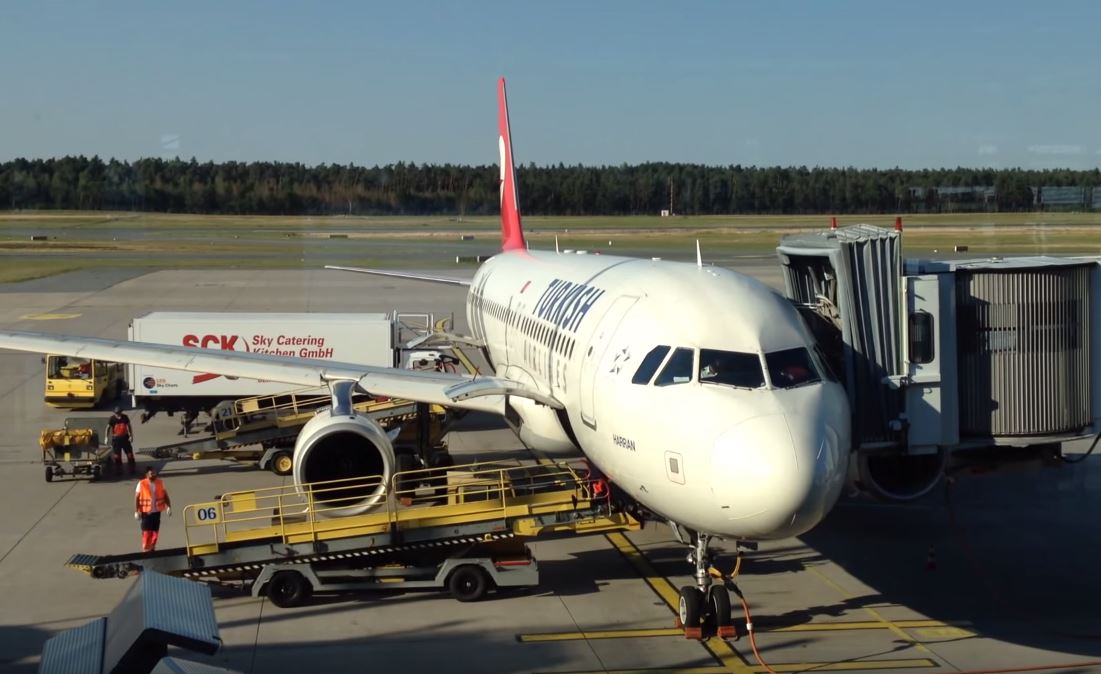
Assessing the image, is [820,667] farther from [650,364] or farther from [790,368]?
[650,364]

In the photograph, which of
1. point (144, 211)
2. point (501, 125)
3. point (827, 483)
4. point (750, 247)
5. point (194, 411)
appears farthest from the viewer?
point (750, 247)

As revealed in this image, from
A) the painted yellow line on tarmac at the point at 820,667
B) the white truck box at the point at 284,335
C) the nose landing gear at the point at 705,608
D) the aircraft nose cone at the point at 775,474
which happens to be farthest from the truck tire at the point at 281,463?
the aircraft nose cone at the point at 775,474

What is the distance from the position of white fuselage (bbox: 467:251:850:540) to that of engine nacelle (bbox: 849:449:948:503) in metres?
2.26

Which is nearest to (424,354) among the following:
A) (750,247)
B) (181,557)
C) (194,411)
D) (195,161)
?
A: (194,411)

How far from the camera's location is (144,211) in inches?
2211

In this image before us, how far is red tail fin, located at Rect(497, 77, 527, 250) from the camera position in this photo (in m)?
30.1

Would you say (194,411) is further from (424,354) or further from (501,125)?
(501,125)

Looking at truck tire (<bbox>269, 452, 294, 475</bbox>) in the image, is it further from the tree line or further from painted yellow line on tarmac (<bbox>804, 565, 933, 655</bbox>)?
the tree line

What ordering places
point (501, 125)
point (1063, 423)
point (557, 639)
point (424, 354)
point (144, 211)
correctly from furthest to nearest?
1. point (144, 211)
2. point (501, 125)
3. point (424, 354)
4. point (1063, 423)
5. point (557, 639)

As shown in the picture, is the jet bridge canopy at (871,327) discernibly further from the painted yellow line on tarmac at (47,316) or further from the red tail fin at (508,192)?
the painted yellow line on tarmac at (47,316)

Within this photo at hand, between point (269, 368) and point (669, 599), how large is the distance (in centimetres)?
809

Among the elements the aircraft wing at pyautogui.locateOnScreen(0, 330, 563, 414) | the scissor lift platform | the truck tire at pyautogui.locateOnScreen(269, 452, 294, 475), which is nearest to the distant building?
the aircraft wing at pyautogui.locateOnScreen(0, 330, 563, 414)

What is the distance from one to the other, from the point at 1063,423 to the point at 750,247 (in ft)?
180

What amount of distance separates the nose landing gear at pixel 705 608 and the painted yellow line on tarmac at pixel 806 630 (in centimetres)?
34
